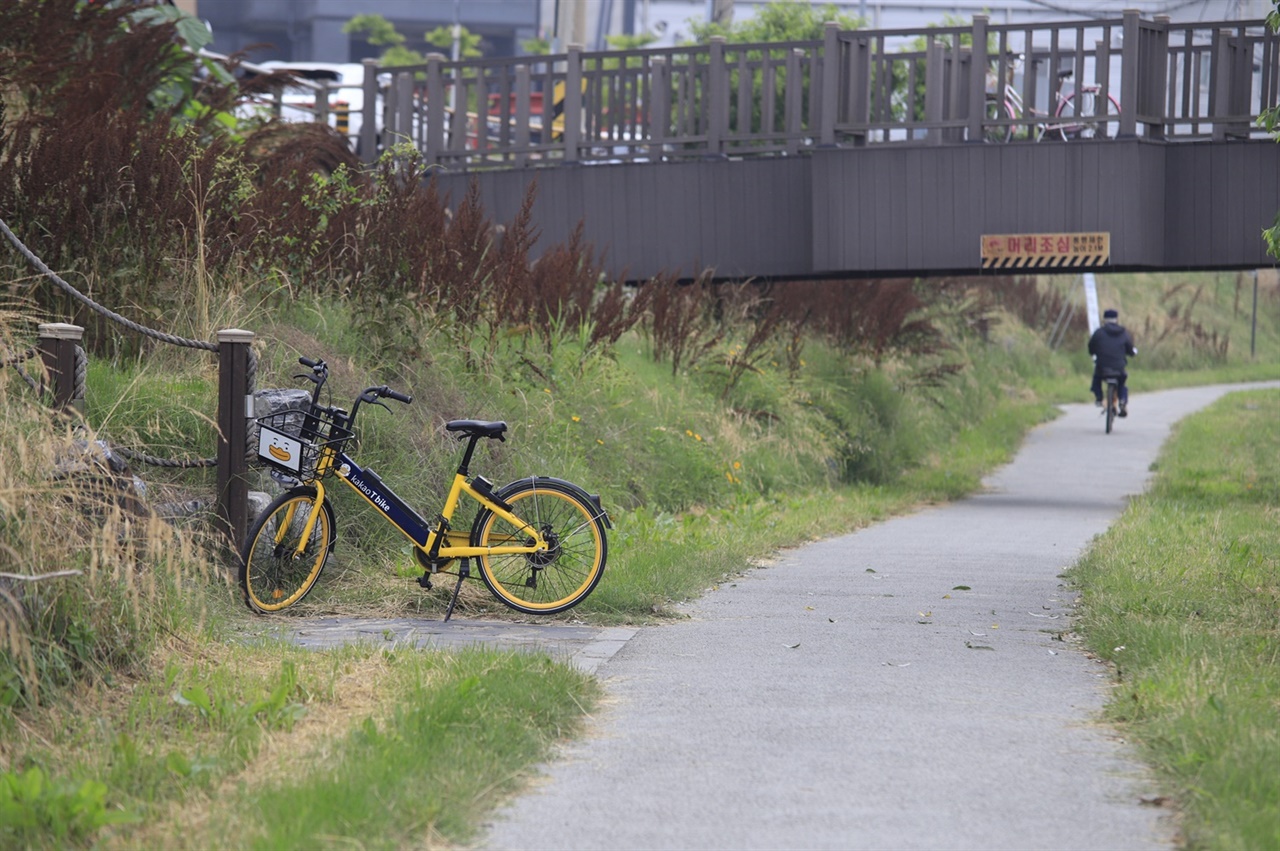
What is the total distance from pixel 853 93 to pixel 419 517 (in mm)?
9700

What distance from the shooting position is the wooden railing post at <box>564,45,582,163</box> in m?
17.1

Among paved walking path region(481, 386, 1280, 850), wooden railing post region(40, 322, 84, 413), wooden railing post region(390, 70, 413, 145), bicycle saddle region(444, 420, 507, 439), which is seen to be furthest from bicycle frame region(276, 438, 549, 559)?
wooden railing post region(390, 70, 413, 145)

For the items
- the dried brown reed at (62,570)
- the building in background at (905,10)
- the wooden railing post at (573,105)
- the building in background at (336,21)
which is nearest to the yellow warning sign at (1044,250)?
the wooden railing post at (573,105)

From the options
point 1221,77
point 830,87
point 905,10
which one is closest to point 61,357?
point 830,87

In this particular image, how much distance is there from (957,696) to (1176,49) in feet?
36.6

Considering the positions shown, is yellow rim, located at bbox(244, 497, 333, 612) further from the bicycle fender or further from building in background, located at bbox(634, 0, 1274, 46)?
building in background, located at bbox(634, 0, 1274, 46)

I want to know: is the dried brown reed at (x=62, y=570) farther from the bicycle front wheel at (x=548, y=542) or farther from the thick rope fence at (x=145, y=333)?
the bicycle front wheel at (x=548, y=542)

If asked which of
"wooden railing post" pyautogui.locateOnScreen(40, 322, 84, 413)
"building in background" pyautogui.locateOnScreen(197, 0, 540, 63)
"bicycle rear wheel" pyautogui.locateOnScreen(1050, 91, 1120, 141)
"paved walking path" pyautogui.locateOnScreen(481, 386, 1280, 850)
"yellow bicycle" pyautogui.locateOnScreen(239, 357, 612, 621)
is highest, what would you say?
"building in background" pyautogui.locateOnScreen(197, 0, 540, 63)

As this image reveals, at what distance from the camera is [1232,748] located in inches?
195

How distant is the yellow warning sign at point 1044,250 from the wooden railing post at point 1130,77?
104 cm

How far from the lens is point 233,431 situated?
780 cm

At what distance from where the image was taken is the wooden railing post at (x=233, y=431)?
7754 mm

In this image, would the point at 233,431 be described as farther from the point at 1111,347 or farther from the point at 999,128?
the point at 1111,347

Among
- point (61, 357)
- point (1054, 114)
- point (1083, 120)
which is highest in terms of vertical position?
point (1054, 114)
